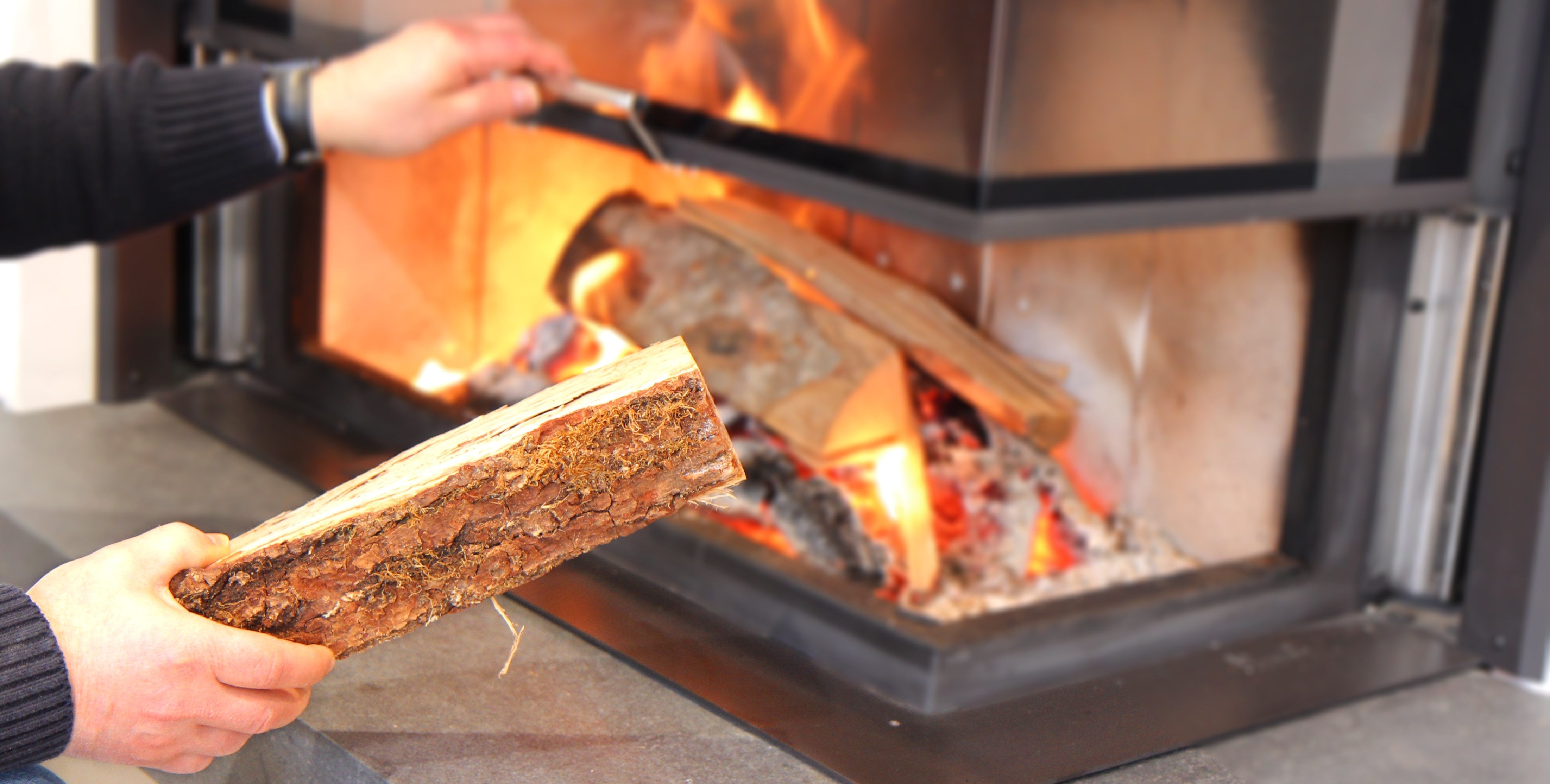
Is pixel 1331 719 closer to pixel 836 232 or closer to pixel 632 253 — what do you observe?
pixel 836 232

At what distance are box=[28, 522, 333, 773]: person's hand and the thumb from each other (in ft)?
2.45

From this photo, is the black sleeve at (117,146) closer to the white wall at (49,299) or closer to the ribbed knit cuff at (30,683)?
the white wall at (49,299)

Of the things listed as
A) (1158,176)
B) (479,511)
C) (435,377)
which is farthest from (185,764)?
(435,377)

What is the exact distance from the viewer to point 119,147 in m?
1.45

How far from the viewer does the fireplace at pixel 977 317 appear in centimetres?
117

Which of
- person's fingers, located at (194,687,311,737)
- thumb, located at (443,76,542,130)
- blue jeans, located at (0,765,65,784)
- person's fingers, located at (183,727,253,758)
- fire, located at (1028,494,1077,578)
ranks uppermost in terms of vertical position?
thumb, located at (443,76,542,130)

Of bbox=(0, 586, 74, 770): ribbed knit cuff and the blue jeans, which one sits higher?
bbox=(0, 586, 74, 770): ribbed knit cuff

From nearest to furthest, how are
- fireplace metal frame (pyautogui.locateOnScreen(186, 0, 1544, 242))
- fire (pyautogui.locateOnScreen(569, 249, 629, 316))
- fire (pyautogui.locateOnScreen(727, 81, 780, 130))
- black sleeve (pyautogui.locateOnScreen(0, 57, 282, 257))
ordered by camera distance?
fireplace metal frame (pyautogui.locateOnScreen(186, 0, 1544, 242)) → fire (pyautogui.locateOnScreen(727, 81, 780, 130)) → black sleeve (pyautogui.locateOnScreen(0, 57, 282, 257)) → fire (pyautogui.locateOnScreen(569, 249, 629, 316))

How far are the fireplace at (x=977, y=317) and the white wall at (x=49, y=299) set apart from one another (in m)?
0.14

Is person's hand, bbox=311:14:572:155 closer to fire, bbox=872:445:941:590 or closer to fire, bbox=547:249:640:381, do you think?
fire, bbox=547:249:640:381

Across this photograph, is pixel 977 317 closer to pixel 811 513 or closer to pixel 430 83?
pixel 811 513

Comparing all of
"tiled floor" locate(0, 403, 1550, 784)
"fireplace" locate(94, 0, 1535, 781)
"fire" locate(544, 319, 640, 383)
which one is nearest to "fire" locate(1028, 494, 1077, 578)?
"fireplace" locate(94, 0, 1535, 781)

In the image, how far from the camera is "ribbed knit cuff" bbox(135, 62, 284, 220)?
1.47 m

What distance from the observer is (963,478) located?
1622mm
